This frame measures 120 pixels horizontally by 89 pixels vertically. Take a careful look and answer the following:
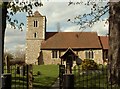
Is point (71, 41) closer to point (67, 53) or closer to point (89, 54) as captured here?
point (67, 53)

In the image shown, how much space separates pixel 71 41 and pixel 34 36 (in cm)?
659

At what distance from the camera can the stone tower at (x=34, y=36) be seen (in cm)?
5025

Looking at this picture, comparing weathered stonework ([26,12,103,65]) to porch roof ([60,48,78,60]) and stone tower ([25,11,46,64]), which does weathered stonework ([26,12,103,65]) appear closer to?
stone tower ([25,11,46,64])

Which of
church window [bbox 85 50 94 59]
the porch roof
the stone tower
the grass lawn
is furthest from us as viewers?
the stone tower

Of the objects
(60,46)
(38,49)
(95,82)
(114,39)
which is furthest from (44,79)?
(38,49)

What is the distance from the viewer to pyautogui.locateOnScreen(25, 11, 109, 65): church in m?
48.6

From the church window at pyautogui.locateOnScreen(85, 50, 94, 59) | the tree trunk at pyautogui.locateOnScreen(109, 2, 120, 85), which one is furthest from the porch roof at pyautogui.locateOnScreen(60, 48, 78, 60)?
the tree trunk at pyautogui.locateOnScreen(109, 2, 120, 85)

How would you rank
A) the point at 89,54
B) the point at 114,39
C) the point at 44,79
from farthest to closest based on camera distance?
the point at 89,54
the point at 44,79
the point at 114,39

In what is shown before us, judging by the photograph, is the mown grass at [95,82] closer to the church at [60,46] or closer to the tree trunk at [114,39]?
the tree trunk at [114,39]

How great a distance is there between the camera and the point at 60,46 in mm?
48719

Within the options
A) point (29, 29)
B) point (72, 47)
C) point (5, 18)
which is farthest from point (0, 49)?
point (29, 29)

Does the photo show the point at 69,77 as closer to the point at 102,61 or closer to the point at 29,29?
the point at 102,61

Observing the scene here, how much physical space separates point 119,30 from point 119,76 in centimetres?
171

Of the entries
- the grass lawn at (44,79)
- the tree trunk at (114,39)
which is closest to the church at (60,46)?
the grass lawn at (44,79)
